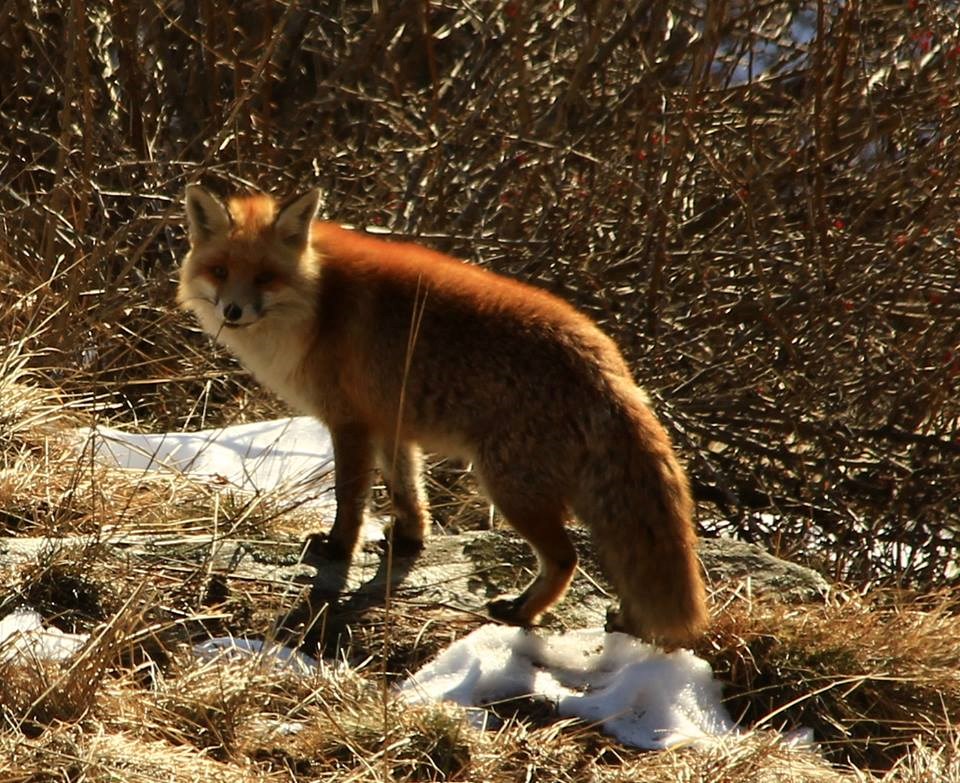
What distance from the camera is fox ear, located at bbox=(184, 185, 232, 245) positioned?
202 inches

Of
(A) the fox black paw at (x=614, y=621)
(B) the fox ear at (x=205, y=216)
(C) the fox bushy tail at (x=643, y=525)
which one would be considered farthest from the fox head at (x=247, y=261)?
(A) the fox black paw at (x=614, y=621)

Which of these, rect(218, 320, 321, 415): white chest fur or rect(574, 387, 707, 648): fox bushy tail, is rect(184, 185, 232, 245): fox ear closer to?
rect(218, 320, 321, 415): white chest fur

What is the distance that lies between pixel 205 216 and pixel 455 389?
1.33 m

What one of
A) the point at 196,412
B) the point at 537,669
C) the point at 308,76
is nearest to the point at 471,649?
the point at 537,669

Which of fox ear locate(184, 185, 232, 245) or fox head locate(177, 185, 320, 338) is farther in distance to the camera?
fox ear locate(184, 185, 232, 245)

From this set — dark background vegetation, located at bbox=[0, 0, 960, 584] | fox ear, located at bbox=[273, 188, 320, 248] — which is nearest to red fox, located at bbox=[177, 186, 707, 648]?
fox ear, located at bbox=[273, 188, 320, 248]

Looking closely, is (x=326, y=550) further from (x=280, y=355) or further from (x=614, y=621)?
(x=614, y=621)

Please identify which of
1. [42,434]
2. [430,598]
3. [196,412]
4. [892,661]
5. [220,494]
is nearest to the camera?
[892,661]

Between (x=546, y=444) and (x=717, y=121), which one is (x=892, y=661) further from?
(x=717, y=121)

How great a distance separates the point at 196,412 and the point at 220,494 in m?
1.69

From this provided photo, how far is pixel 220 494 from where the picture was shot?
5.27m

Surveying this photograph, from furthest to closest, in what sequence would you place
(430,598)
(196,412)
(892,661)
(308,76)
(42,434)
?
(308,76)
(196,412)
(42,434)
(430,598)
(892,661)

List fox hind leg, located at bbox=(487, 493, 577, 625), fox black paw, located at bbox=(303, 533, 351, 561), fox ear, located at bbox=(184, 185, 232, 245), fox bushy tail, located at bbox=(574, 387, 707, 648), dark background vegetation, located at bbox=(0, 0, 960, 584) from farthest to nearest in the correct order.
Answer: dark background vegetation, located at bbox=(0, 0, 960, 584) → fox ear, located at bbox=(184, 185, 232, 245) → fox black paw, located at bbox=(303, 533, 351, 561) → fox hind leg, located at bbox=(487, 493, 577, 625) → fox bushy tail, located at bbox=(574, 387, 707, 648)

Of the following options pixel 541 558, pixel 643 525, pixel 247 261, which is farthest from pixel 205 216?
pixel 643 525
